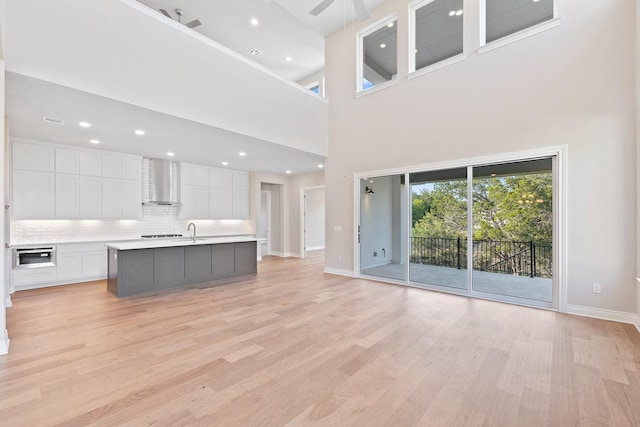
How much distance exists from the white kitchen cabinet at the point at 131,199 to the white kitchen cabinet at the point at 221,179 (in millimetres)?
1862

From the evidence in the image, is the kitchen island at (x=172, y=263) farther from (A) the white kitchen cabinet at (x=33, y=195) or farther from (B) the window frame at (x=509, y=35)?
(B) the window frame at (x=509, y=35)

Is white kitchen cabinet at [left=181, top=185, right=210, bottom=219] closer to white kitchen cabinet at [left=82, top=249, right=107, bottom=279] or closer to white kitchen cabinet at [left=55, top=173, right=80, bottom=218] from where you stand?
white kitchen cabinet at [left=82, top=249, right=107, bottom=279]

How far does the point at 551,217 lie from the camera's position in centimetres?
397

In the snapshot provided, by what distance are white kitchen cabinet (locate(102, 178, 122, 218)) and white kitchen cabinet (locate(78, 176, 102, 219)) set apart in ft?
0.23

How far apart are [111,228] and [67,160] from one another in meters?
1.60

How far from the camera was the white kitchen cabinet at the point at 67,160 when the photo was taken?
5.42 metres

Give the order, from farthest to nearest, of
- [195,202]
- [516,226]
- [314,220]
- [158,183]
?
[314,220], [195,202], [158,183], [516,226]

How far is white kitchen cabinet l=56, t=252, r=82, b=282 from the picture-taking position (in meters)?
5.29


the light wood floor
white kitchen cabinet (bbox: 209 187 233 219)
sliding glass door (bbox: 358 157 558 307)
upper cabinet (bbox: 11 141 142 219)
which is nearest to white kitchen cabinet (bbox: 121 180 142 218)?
upper cabinet (bbox: 11 141 142 219)

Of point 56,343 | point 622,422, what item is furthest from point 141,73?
point 622,422

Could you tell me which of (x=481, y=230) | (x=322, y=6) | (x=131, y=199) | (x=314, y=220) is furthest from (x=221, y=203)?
(x=481, y=230)

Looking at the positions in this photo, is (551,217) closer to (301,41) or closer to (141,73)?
(141,73)

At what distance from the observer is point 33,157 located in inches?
203

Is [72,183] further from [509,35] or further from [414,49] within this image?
[509,35]
